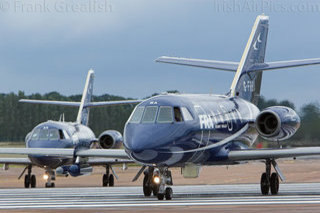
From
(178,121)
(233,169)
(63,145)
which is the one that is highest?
(178,121)

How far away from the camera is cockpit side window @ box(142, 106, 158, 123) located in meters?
21.6

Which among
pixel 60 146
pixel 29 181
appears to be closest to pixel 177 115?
pixel 60 146

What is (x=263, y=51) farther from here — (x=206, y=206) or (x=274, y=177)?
(x=206, y=206)

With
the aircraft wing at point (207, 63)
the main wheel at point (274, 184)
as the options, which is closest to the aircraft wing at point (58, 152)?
the main wheel at point (274, 184)

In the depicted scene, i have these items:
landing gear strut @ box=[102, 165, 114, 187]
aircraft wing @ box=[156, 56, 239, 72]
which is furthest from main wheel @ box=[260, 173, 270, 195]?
landing gear strut @ box=[102, 165, 114, 187]

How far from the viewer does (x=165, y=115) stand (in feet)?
71.7

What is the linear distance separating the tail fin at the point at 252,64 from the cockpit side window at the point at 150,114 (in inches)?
306

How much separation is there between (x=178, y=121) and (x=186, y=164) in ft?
5.51

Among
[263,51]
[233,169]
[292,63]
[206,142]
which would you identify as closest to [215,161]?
[206,142]

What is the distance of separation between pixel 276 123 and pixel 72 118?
52.9 meters

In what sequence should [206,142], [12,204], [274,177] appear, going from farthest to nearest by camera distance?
1. [274,177]
2. [206,142]
3. [12,204]

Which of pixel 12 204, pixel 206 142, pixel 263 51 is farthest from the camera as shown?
pixel 263 51

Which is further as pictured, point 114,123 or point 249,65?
point 114,123

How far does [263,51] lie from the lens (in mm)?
31938
